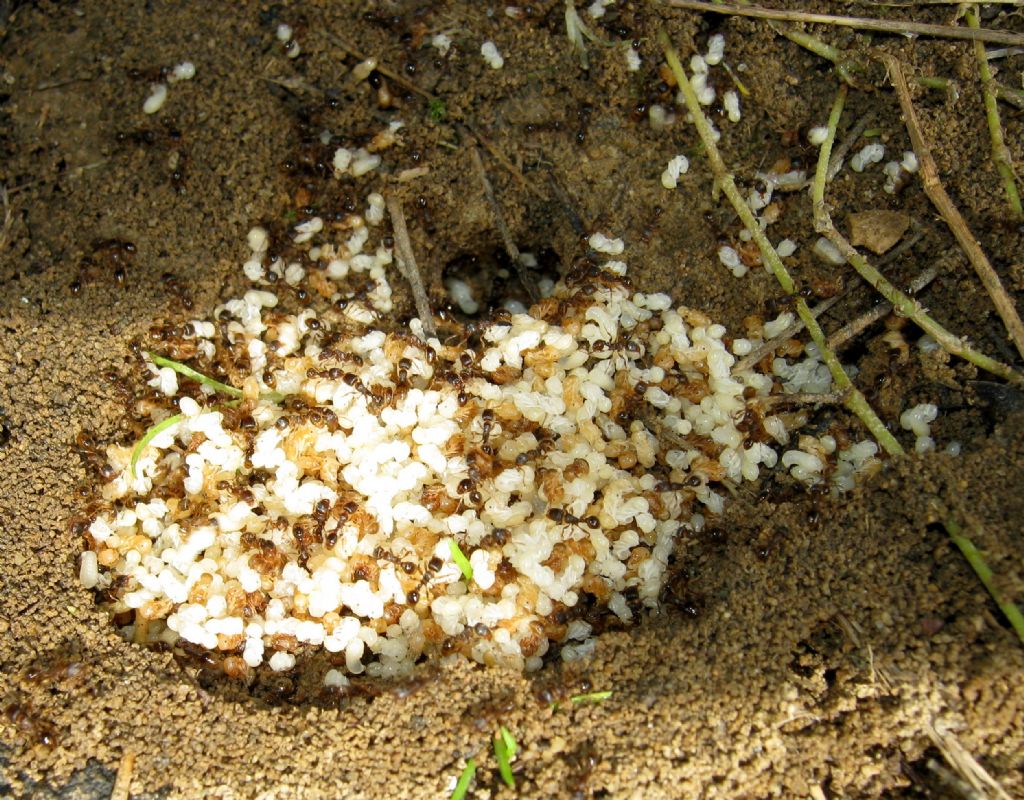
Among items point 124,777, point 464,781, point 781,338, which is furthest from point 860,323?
point 124,777

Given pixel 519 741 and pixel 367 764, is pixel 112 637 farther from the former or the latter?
pixel 519 741

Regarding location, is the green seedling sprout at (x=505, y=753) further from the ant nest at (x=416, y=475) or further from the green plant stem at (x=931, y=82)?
the green plant stem at (x=931, y=82)

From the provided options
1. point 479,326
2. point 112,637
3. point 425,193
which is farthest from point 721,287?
point 112,637

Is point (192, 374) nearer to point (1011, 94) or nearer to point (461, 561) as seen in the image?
point (461, 561)

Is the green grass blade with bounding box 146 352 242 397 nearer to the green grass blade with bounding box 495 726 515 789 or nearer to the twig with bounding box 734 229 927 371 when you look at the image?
the green grass blade with bounding box 495 726 515 789

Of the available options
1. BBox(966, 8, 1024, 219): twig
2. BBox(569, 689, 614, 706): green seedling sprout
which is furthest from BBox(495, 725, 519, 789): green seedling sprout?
BBox(966, 8, 1024, 219): twig

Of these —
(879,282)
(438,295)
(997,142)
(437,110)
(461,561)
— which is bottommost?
(461,561)
